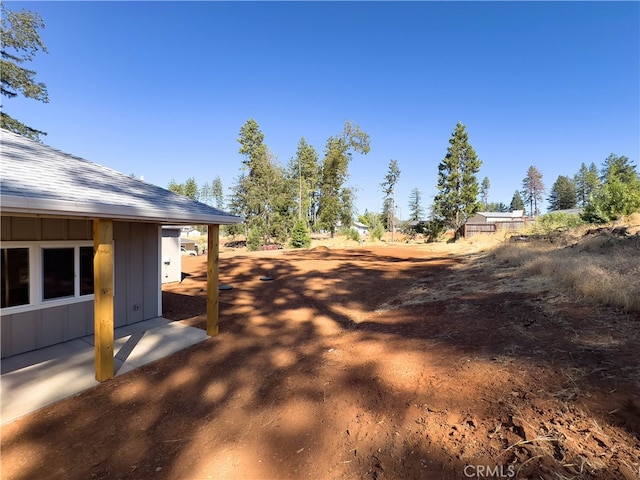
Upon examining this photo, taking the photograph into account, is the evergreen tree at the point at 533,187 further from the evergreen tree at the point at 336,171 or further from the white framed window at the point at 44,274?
the white framed window at the point at 44,274

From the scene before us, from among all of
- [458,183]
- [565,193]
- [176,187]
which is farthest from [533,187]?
[176,187]

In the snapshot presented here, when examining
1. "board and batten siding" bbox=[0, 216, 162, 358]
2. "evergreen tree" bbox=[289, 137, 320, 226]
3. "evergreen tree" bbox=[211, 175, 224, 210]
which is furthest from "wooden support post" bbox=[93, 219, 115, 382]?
"evergreen tree" bbox=[211, 175, 224, 210]

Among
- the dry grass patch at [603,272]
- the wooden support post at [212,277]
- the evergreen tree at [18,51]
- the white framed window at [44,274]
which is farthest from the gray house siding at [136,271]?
the evergreen tree at [18,51]

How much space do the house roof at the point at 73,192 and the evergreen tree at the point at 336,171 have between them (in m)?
30.5

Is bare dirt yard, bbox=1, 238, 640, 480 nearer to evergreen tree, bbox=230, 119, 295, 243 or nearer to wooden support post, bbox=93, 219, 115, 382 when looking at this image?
wooden support post, bbox=93, 219, 115, 382

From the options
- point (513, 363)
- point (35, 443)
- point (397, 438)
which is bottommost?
point (35, 443)

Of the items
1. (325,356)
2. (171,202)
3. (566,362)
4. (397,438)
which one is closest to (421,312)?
(325,356)

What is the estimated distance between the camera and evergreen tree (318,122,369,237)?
116ft

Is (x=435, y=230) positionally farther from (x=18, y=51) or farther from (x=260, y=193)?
(x=18, y=51)

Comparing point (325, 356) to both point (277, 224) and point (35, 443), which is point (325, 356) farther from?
point (277, 224)

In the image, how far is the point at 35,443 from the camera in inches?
101

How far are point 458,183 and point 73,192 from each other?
29614 mm

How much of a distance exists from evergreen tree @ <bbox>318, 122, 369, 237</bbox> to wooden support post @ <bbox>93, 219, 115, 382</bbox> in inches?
1249

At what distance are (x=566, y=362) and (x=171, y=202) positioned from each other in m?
5.25
